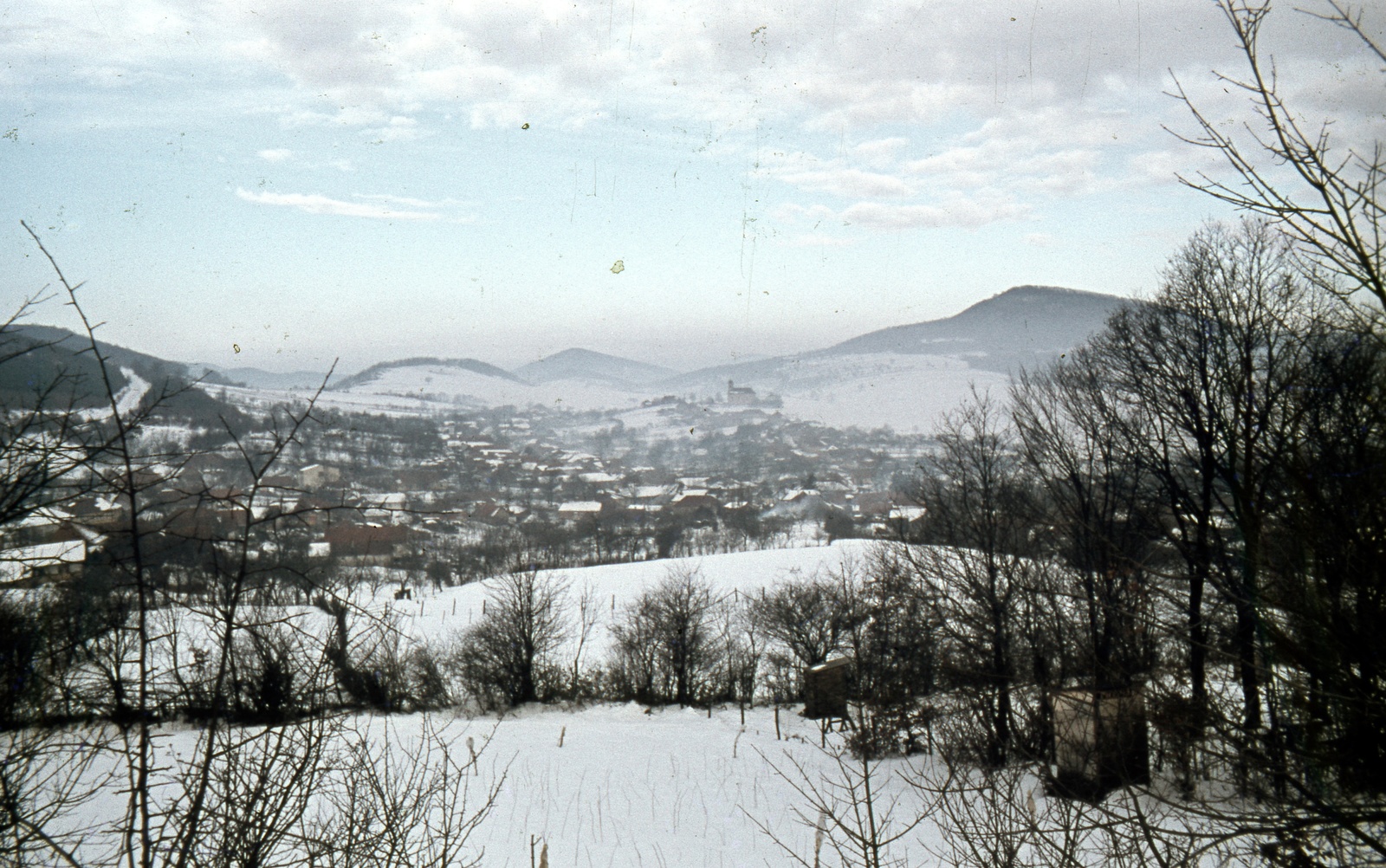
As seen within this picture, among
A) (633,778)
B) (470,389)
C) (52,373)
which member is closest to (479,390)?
(470,389)

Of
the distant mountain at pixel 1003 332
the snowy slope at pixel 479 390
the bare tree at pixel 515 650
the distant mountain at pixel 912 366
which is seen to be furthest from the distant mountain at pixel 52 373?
the snowy slope at pixel 479 390

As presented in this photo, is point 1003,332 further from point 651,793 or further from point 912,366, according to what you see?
point 651,793

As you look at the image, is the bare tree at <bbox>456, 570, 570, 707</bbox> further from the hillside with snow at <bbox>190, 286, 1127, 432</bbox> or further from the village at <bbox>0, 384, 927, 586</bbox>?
the hillside with snow at <bbox>190, 286, 1127, 432</bbox>

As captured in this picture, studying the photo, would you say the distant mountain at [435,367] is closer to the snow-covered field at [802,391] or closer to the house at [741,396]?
the snow-covered field at [802,391]

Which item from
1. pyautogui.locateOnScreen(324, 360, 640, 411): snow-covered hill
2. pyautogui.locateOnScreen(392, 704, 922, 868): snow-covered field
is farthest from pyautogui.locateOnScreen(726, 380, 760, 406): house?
pyautogui.locateOnScreen(392, 704, 922, 868): snow-covered field

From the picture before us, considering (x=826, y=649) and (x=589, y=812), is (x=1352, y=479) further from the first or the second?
(x=826, y=649)

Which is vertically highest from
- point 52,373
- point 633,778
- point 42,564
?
point 52,373
